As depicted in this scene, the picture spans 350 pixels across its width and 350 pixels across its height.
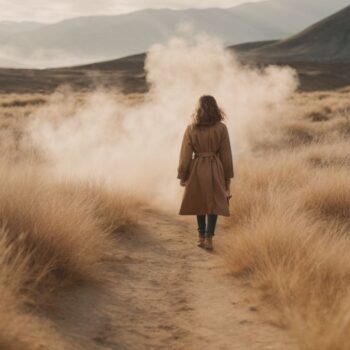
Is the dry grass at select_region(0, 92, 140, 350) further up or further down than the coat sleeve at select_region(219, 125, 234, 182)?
further down

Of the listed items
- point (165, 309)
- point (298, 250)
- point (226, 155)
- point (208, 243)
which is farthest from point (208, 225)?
point (165, 309)

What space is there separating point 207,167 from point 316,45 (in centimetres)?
12043

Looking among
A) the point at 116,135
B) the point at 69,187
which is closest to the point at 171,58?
the point at 116,135

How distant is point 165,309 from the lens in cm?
482

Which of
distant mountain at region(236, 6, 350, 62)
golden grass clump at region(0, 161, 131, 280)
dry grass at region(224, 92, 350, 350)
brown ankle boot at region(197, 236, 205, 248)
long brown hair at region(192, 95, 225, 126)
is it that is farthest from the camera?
distant mountain at region(236, 6, 350, 62)

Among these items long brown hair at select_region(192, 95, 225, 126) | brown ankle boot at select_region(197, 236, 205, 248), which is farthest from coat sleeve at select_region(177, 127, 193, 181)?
brown ankle boot at select_region(197, 236, 205, 248)

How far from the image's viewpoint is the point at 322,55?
371 feet

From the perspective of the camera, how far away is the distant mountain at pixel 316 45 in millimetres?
112312

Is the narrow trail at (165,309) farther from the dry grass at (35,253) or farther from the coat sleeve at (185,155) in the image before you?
the coat sleeve at (185,155)

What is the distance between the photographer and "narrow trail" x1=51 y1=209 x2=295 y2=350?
4117mm

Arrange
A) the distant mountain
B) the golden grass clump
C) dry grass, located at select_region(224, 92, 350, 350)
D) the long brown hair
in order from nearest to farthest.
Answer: dry grass, located at select_region(224, 92, 350, 350), the golden grass clump, the long brown hair, the distant mountain

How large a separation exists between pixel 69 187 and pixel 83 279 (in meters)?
2.60

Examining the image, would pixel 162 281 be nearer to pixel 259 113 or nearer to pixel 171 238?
pixel 171 238

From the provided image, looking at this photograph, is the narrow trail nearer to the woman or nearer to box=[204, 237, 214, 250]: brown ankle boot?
box=[204, 237, 214, 250]: brown ankle boot
